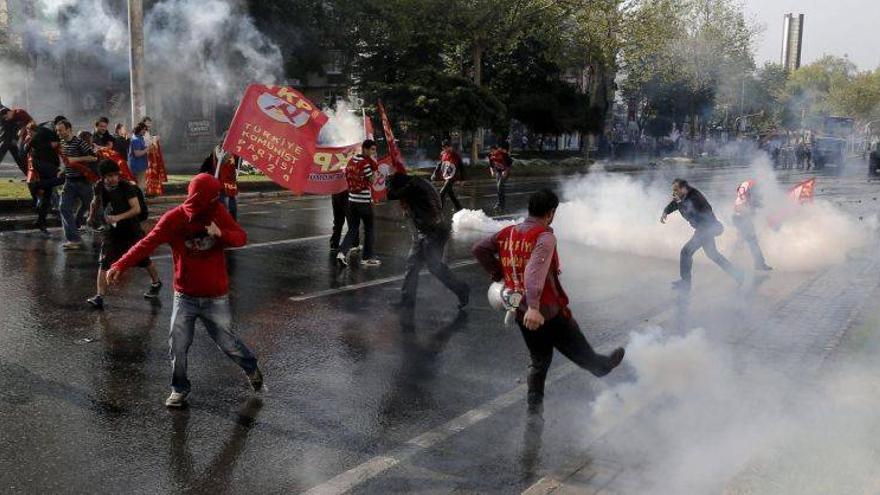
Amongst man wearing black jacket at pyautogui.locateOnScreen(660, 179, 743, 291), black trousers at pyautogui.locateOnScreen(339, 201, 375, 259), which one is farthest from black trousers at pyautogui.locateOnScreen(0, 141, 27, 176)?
man wearing black jacket at pyautogui.locateOnScreen(660, 179, 743, 291)

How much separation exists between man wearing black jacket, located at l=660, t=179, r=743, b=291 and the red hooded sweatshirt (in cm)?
555

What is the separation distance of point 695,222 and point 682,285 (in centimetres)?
79

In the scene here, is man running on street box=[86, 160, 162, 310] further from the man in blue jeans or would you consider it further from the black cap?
the man in blue jeans

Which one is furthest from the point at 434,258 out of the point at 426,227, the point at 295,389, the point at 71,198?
the point at 71,198

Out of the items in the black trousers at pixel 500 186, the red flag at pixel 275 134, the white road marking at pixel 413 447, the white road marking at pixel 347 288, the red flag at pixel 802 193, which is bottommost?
the white road marking at pixel 413 447

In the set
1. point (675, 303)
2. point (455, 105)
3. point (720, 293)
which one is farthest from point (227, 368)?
point (455, 105)

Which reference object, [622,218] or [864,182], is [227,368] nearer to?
[622,218]

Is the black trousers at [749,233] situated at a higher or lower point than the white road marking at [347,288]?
higher

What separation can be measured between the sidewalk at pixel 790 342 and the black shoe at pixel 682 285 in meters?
1.01

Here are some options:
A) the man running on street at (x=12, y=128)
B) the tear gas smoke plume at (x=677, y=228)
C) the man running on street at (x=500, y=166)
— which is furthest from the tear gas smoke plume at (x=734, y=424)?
the man running on street at (x=12, y=128)

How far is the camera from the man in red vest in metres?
4.62

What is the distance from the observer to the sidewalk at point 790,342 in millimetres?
4238

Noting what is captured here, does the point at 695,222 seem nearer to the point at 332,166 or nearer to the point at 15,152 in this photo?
the point at 332,166

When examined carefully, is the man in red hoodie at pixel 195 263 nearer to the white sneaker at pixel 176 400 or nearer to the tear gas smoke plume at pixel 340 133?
the white sneaker at pixel 176 400
